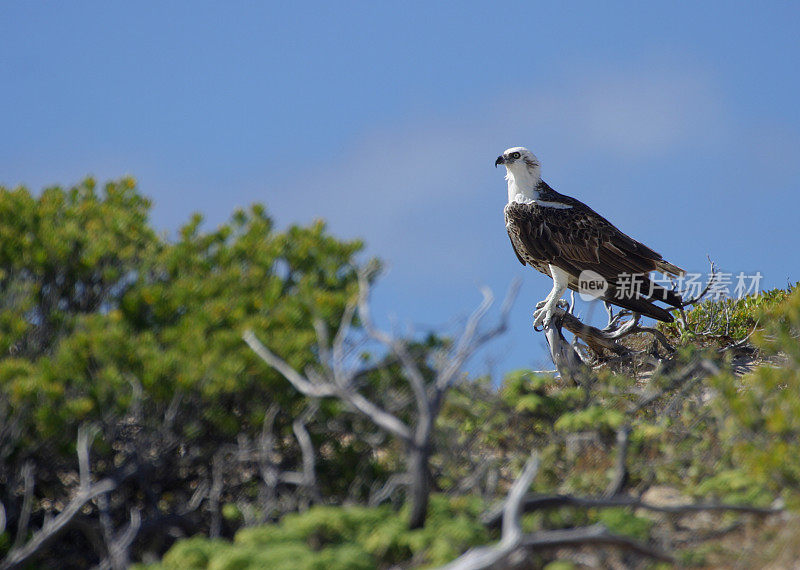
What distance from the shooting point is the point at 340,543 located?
5.55 meters

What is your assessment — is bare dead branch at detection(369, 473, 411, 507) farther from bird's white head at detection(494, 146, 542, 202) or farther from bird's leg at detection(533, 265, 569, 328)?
bird's white head at detection(494, 146, 542, 202)

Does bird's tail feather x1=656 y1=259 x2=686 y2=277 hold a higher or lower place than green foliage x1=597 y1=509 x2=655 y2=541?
higher

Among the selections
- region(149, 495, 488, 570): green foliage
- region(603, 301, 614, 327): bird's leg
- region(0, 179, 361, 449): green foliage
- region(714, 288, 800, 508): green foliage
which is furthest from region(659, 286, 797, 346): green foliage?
region(149, 495, 488, 570): green foliage

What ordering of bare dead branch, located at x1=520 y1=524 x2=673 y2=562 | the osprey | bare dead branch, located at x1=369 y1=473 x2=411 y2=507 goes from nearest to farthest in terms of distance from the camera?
bare dead branch, located at x1=520 y1=524 x2=673 y2=562 → bare dead branch, located at x1=369 y1=473 x2=411 y2=507 → the osprey

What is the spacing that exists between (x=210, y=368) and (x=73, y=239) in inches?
87.8

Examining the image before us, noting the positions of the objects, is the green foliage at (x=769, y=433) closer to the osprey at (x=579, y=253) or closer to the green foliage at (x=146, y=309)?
the green foliage at (x=146, y=309)

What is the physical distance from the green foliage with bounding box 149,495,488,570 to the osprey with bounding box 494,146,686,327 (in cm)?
694

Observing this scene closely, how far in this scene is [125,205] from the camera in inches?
345

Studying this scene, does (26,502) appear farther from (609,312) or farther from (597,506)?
(609,312)

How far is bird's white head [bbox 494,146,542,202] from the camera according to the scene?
41.5 feet

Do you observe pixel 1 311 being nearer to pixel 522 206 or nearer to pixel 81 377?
pixel 81 377

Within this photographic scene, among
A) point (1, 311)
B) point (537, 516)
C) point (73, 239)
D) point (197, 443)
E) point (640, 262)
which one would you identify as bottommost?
point (537, 516)

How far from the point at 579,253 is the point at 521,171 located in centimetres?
149

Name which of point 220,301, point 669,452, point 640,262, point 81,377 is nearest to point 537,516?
point 669,452
